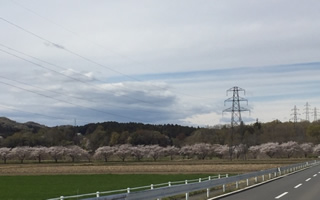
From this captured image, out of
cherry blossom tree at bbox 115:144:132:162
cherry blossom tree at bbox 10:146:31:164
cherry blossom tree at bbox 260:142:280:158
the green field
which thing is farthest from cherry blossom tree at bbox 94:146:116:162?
the green field

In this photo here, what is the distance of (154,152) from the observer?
5413 inches

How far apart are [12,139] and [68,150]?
107 feet

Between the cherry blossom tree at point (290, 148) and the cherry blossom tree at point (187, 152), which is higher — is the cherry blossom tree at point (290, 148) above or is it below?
above

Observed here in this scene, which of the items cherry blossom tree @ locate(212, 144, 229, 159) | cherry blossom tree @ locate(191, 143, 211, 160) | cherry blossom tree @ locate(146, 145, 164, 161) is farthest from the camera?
cherry blossom tree @ locate(191, 143, 211, 160)

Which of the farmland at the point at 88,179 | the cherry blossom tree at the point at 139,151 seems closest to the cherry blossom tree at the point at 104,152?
the cherry blossom tree at the point at 139,151

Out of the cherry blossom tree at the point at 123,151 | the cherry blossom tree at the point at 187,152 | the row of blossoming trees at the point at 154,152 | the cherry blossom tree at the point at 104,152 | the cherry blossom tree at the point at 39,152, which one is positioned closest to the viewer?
the row of blossoming trees at the point at 154,152

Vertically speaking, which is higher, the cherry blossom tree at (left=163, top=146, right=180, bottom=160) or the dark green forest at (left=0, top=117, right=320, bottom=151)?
the dark green forest at (left=0, top=117, right=320, bottom=151)

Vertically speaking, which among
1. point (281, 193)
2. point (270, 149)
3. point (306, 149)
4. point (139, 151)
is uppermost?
point (306, 149)

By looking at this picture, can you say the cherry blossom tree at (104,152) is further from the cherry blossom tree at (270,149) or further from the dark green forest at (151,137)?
the cherry blossom tree at (270,149)

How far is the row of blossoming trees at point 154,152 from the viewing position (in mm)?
125875

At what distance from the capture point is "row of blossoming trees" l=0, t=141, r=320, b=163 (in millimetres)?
125875

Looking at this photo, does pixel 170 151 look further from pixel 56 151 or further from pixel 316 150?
pixel 316 150

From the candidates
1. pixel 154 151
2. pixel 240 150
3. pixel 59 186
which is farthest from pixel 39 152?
pixel 59 186

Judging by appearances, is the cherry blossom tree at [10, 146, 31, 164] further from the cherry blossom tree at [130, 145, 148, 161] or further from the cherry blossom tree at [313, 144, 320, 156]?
the cherry blossom tree at [313, 144, 320, 156]
